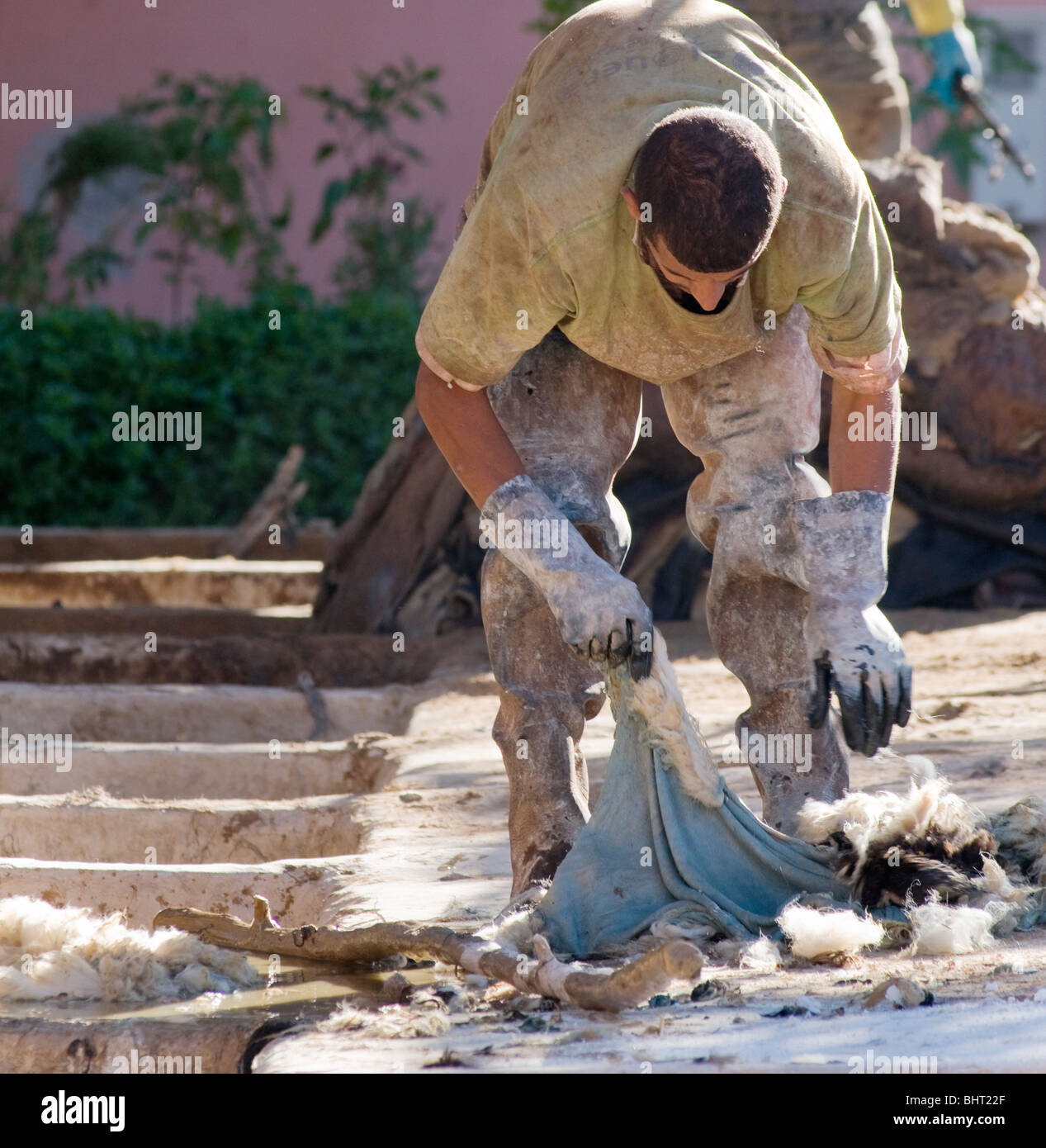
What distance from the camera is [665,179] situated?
2291mm

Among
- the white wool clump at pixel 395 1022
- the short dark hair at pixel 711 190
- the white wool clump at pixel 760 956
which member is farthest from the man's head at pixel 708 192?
the white wool clump at pixel 395 1022

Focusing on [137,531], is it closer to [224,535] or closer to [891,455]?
[224,535]

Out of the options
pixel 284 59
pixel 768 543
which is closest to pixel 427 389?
pixel 768 543

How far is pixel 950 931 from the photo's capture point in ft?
7.59

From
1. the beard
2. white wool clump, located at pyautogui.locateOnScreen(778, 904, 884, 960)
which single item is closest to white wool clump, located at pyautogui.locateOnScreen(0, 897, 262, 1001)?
white wool clump, located at pyautogui.locateOnScreen(778, 904, 884, 960)

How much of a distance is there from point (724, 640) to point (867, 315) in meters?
0.70

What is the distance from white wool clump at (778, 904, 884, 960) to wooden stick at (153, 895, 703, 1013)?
0.38 meters

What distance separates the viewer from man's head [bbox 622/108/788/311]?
2256mm

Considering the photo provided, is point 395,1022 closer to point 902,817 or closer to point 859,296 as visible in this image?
point 902,817

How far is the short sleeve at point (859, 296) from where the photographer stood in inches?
103

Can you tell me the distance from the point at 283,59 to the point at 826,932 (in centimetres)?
959

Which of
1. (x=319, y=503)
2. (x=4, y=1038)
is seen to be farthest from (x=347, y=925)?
(x=319, y=503)

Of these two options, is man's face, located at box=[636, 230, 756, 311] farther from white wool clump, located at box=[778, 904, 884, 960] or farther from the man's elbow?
white wool clump, located at box=[778, 904, 884, 960]
